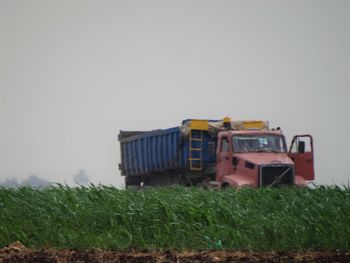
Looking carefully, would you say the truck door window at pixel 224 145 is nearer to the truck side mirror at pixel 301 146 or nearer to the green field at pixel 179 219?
the truck side mirror at pixel 301 146

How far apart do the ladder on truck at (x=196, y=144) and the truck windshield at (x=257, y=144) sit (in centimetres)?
314

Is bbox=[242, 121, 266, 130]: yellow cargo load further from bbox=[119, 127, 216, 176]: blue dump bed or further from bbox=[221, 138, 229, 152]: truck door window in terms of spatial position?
bbox=[221, 138, 229, 152]: truck door window

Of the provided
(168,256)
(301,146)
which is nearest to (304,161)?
(301,146)

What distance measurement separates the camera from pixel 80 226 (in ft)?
47.4

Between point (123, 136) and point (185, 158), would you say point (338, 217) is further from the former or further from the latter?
point (123, 136)

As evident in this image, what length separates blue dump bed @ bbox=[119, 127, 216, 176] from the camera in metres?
26.0

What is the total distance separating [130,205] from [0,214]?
305 cm

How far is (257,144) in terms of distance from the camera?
899 inches

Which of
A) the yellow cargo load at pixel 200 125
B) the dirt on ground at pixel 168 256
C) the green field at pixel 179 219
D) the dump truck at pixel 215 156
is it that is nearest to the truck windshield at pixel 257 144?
the dump truck at pixel 215 156

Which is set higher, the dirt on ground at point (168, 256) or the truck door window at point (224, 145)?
the truck door window at point (224, 145)

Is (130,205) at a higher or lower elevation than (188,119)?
lower

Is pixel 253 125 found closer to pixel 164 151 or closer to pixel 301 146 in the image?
pixel 301 146

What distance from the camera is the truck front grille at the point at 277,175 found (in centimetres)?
2177

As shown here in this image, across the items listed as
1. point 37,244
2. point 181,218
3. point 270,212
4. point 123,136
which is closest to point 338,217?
point 270,212
